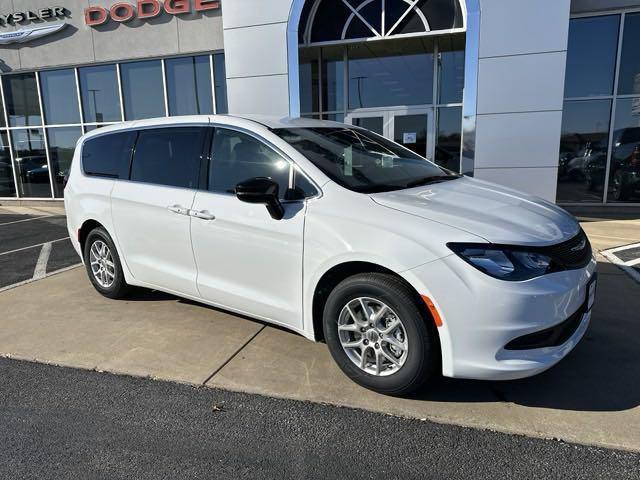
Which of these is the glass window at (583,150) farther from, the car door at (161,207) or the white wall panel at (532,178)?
the car door at (161,207)

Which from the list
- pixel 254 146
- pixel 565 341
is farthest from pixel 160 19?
pixel 565 341

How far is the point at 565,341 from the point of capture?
2930mm

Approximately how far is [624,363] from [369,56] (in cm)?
933

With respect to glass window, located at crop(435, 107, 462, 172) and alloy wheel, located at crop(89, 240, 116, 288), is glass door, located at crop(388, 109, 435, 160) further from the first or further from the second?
alloy wheel, located at crop(89, 240, 116, 288)

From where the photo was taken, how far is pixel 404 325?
9.46 ft

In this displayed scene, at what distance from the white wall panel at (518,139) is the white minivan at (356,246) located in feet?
17.9

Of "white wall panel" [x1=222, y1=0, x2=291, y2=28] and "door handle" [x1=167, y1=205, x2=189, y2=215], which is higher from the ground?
"white wall panel" [x1=222, y1=0, x2=291, y2=28]

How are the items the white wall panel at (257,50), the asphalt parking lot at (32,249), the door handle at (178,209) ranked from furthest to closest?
the white wall panel at (257,50)
the asphalt parking lot at (32,249)
the door handle at (178,209)

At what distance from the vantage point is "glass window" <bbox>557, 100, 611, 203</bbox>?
33.8 feet

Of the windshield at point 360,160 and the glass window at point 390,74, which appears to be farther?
the glass window at point 390,74

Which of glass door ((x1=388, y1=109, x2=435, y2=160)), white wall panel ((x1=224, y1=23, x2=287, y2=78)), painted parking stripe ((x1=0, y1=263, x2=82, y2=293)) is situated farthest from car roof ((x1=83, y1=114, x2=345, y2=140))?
glass door ((x1=388, y1=109, x2=435, y2=160))

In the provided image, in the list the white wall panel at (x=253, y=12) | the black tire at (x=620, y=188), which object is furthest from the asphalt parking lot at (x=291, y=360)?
the white wall panel at (x=253, y=12)

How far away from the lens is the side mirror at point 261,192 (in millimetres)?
3256

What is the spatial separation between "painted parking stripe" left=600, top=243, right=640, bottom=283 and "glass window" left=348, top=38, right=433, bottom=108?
17.9 ft
